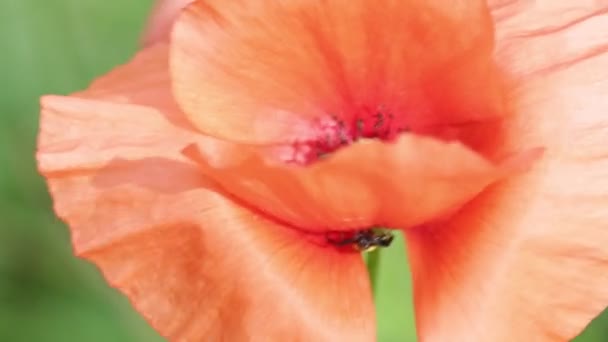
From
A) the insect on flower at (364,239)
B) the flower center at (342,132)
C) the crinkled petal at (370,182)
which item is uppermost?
the crinkled petal at (370,182)

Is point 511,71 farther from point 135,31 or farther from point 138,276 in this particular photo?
point 135,31

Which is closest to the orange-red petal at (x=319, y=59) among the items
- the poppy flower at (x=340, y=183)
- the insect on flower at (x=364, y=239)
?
the poppy flower at (x=340, y=183)

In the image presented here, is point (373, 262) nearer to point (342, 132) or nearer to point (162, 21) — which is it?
point (342, 132)

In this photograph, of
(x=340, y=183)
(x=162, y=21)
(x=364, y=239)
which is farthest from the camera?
(x=162, y=21)

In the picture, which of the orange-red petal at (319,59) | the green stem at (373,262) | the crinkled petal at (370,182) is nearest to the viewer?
the crinkled petal at (370,182)

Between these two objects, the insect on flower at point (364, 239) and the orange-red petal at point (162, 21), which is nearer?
the insect on flower at point (364, 239)

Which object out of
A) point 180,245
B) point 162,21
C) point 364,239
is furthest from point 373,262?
point 162,21

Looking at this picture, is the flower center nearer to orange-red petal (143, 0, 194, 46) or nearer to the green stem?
the green stem

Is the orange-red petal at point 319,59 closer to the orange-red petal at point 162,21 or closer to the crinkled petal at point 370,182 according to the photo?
the crinkled petal at point 370,182
